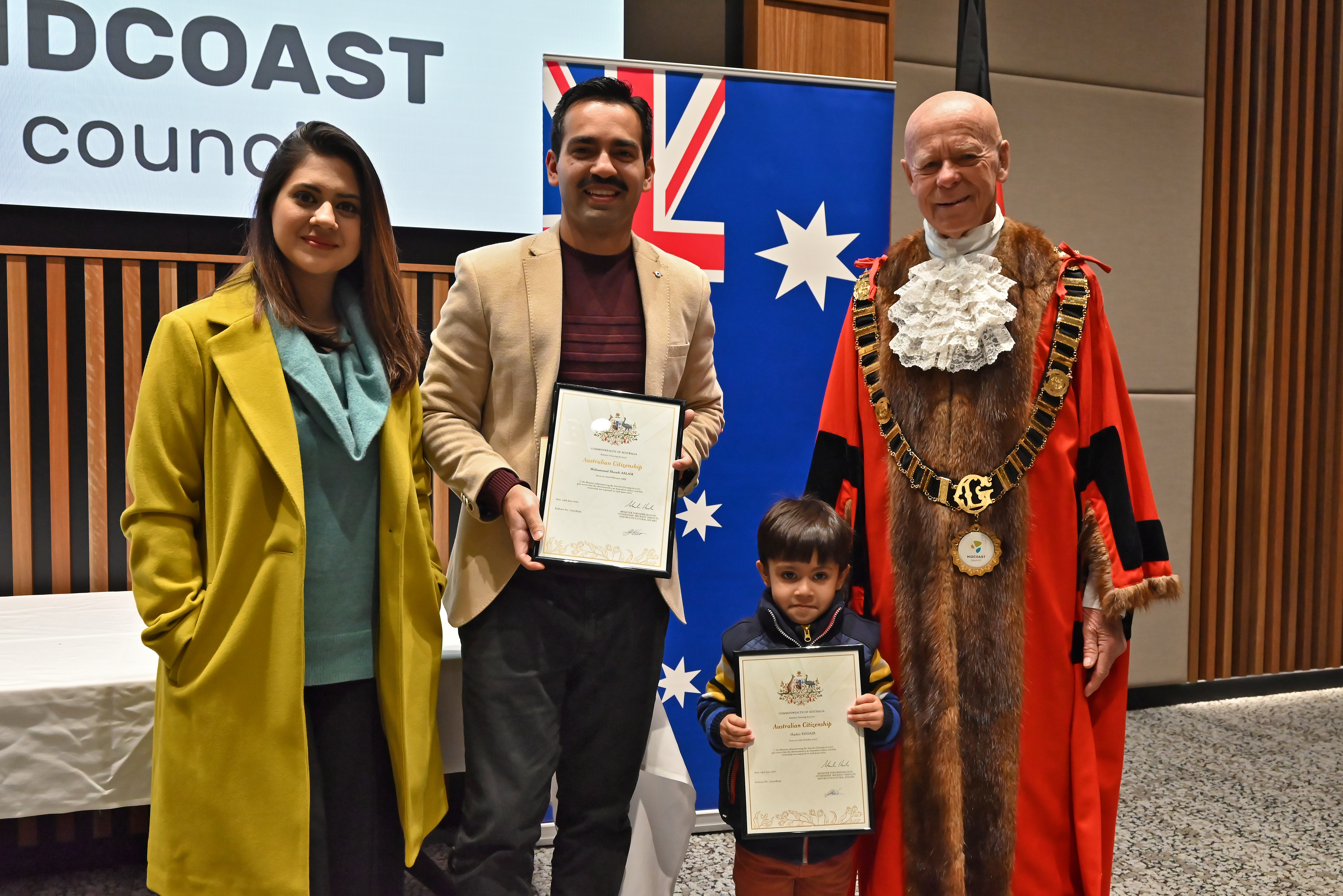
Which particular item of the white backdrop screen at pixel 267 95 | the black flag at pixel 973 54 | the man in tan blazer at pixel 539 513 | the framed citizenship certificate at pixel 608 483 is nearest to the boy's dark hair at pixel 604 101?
the man in tan blazer at pixel 539 513

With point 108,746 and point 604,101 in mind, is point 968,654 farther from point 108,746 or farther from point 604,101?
point 108,746

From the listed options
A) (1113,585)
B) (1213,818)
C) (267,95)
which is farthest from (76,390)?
(1213,818)

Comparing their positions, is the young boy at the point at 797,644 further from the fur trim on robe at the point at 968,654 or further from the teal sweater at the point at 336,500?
the teal sweater at the point at 336,500

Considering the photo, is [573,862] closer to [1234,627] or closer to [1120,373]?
[1120,373]

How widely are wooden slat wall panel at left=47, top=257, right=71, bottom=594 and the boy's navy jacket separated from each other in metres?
2.35

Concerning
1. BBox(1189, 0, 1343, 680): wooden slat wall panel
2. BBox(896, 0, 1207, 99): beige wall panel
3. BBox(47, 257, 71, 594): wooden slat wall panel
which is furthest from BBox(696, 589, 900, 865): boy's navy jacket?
BBox(1189, 0, 1343, 680): wooden slat wall panel

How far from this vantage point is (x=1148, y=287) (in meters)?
4.08

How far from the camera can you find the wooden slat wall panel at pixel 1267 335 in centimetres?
418

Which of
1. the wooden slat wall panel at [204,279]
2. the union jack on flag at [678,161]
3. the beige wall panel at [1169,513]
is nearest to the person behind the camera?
the union jack on flag at [678,161]

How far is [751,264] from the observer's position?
2.76 meters

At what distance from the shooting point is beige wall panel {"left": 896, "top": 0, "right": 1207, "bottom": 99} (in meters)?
3.71

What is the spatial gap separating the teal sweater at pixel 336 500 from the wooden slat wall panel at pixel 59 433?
5.97 feet

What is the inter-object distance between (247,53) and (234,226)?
0.55m

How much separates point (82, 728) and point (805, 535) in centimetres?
168
